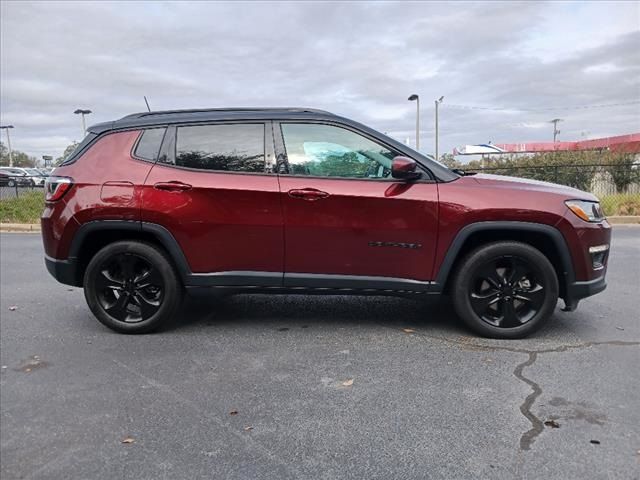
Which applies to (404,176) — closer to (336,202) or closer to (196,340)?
(336,202)

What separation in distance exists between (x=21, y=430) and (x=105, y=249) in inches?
68.3

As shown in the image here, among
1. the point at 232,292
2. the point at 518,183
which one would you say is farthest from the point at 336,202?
the point at 518,183

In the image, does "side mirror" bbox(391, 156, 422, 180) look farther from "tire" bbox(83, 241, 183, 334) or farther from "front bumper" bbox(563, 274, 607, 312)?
"tire" bbox(83, 241, 183, 334)

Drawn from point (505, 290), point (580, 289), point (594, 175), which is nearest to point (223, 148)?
point (505, 290)

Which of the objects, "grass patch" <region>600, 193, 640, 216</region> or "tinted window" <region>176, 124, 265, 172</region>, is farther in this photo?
"grass patch" <region>600, 193, 640, 216</region>

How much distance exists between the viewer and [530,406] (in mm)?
3088

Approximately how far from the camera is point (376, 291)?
415 cm

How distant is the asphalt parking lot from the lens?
257 cm

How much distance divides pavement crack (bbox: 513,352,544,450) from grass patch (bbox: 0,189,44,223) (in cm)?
1363

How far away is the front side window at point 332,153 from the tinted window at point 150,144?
1.05 metres

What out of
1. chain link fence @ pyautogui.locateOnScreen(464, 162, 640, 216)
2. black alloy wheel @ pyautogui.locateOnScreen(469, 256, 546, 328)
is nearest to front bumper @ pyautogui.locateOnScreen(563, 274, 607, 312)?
black alloy wheel @ pyautogui.locateOnScreen(469, 256, 546, 328)

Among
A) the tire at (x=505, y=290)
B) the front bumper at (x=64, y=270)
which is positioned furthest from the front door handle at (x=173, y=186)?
the tire at (x=505, y=290)

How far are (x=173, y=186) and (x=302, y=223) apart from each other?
108 centimetres

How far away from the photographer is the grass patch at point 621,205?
13.7 m
